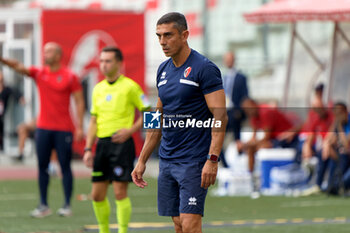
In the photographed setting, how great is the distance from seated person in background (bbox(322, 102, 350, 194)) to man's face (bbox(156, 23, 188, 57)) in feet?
27.9

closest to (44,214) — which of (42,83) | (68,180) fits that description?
(68,180)

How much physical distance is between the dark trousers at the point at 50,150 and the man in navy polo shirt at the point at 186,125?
4.94m

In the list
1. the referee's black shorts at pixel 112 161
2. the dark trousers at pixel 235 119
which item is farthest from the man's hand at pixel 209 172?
the dark trousers at pixel 235 119

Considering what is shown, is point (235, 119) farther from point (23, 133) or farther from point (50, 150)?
point (23, 133)

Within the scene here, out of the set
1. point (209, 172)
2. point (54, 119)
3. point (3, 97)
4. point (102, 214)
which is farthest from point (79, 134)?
point (3, 97)

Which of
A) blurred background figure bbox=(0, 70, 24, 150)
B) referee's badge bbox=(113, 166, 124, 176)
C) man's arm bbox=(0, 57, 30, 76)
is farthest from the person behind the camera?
blurred background figure bbox=(0, 70, 24, 150)

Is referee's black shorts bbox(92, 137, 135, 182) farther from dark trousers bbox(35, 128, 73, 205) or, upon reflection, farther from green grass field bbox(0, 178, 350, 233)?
dark trousers bbox(35, 128, 73, 205)

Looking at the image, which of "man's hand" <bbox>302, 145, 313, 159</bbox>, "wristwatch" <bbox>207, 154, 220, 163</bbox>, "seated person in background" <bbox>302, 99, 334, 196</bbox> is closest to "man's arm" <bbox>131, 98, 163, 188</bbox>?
"wristwatch" <bbox>207, 154, 220, 163</bbox>

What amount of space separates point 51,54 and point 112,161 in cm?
278

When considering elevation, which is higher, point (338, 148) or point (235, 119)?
point (235, 119)

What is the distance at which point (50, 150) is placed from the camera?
11906 mm

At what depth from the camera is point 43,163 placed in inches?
467

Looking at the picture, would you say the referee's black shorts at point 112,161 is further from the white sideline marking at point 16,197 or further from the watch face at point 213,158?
the white sideline marking at point 16,197

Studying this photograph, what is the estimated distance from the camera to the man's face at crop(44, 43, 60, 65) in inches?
462
